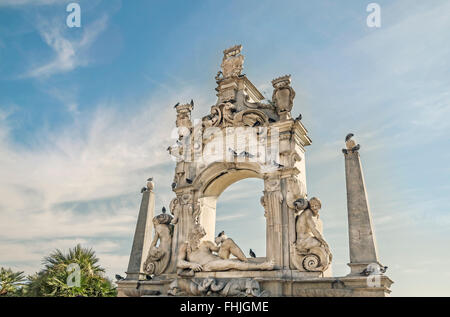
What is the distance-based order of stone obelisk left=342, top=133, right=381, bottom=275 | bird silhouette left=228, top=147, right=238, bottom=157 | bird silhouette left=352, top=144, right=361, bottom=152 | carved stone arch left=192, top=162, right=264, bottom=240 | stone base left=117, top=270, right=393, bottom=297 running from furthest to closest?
carved stone arch left=192, top=162, right=264, bottom=240 < bird silhouette left=228, top=147, right=238, bottom=157 < bird silhouette left=352, top=144, right=361, bottom=152 < stone obelisk left=342, top=133, right=381, bottom=275 < stone base left=117, top=270, right=393, bottom=297

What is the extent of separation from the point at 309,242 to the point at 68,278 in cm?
1336

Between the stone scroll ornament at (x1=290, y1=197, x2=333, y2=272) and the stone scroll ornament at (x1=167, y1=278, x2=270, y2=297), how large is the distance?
4.57ft

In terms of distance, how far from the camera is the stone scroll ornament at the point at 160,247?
12.1m

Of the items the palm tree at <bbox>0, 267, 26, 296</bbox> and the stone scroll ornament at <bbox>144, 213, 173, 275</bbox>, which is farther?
the palm tree at <bbox>0, 267, 26, 296</bbox>

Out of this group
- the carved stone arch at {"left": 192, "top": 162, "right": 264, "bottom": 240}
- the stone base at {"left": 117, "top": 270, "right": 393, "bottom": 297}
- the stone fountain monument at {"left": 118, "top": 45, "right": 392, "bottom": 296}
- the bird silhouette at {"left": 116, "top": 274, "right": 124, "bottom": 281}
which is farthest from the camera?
the bird silhouette at {"left": 116, "top": 274, "right": 124, "bottom": 281}

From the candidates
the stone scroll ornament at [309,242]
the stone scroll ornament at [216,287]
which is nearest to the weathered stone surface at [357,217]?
the stone scroll ornament at [309,242]

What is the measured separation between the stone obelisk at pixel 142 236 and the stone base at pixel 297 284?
98cm

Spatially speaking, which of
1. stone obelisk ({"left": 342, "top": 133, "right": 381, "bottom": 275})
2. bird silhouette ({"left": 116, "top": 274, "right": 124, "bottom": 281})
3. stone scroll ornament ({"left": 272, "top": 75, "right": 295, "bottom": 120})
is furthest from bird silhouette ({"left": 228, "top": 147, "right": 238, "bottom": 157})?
bird silhouette ({"left": 116, "top": 274, "right": 124, "bottom": 281})

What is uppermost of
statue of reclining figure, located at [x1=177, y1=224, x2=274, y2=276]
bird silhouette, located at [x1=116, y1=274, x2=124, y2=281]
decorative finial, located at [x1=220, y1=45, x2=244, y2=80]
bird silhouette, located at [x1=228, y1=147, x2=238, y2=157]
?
decorative finial, located at [x1=220, y1=45, x2=244, y2=80]

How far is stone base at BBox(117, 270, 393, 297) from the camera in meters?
8.55

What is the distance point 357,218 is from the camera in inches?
375

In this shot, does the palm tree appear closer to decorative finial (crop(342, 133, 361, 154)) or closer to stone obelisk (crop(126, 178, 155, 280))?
stone obelisk (crop(126, 178, 155, 280))

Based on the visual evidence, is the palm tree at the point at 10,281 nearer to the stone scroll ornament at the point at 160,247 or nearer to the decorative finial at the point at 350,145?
the stone scroll ornament at the point at 160,247
